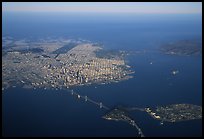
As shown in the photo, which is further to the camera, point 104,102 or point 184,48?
point 184,48

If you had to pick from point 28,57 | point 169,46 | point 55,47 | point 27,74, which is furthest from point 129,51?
point 27,74

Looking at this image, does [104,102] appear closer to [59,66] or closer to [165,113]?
[165,113]

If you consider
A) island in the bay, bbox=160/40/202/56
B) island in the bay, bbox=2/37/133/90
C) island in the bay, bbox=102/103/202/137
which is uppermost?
island in the bay, bbox=160/40/202/56

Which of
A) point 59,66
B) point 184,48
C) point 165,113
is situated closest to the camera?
point 165,113

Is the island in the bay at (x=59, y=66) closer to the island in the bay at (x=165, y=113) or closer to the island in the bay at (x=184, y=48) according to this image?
the island in the bay at (x=184, y=48)

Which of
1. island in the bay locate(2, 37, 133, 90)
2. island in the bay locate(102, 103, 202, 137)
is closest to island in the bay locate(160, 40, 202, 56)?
island in the bay locate(2, 37, 133, 90)

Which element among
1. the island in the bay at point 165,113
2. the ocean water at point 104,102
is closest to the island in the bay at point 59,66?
the ocean water at point 104,102

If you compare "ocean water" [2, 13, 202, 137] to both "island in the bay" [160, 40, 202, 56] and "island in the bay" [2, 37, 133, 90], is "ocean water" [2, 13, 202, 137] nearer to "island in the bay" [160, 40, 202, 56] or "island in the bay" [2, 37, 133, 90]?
"island in the bay" [2, 37, 133, 90]

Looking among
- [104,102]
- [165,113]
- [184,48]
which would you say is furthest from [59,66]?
[184,48]

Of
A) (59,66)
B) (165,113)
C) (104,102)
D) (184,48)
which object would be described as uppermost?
(184,48)
